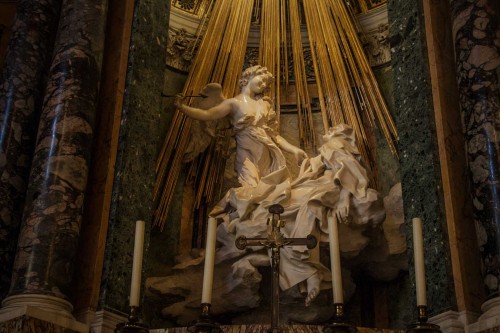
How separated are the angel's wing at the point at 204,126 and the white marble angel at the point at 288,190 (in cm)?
2

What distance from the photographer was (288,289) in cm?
579

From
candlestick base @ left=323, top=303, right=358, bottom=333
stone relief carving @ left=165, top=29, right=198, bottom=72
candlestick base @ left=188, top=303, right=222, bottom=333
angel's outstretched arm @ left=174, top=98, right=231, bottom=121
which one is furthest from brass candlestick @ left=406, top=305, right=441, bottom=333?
stone relief carving @ left=165, top=29, right=198, bottom=72

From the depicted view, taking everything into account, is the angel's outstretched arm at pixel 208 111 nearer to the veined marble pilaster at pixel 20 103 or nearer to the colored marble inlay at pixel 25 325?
the veined marble pilaster at pixel 20 103

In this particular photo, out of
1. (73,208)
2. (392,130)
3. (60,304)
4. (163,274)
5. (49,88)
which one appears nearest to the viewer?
(60,304)

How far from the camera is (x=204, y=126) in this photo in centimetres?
712

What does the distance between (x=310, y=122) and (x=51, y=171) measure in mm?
2909

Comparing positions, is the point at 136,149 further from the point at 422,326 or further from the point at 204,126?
the point at 422,326

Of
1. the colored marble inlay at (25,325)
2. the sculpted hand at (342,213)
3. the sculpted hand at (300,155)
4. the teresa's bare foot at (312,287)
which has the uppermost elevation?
the sculpted hand at (300,155)

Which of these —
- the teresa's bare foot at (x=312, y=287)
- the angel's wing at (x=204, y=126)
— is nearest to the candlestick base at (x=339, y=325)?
the teresa's bare foot at (x=312, y=287)

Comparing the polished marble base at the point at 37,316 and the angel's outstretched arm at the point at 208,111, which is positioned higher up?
the angel's outstretched arm at the point at 208,111

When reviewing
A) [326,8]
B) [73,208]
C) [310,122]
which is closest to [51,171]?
[73,208]

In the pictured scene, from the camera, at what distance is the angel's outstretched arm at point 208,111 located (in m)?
6.84

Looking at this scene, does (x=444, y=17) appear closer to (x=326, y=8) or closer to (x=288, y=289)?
(x=326, y=8)

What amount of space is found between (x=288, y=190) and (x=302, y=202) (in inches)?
7.7
